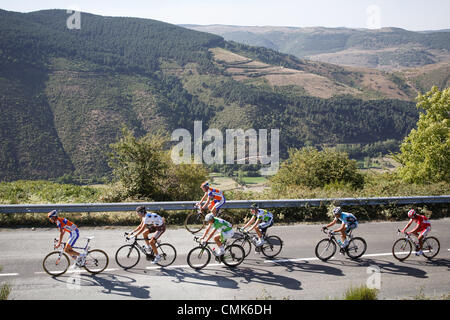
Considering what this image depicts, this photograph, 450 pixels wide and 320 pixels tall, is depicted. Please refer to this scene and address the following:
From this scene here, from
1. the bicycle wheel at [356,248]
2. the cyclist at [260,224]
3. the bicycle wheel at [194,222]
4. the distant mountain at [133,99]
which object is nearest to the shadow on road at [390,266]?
the bicycle wheel at [356,248]

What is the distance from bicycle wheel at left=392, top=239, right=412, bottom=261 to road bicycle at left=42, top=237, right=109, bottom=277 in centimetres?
783

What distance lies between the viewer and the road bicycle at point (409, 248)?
9906 millimetres

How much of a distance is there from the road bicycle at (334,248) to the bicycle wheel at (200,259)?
10.1 ft

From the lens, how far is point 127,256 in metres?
9.11

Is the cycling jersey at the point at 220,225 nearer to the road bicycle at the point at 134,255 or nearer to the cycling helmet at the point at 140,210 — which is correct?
the road bicycle at the point at 134,255

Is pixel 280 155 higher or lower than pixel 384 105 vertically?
lower

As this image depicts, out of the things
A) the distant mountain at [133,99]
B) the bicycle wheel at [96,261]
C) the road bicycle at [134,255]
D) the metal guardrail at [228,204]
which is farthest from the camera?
the distant mountain at [133,99]

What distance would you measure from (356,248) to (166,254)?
A: 526cm

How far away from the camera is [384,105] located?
149875mm

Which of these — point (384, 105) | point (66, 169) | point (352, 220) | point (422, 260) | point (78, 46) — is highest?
point (78, 46)

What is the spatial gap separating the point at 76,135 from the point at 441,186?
8685cm

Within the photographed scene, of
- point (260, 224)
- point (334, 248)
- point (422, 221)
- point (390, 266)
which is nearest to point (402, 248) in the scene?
point (390, 266)
